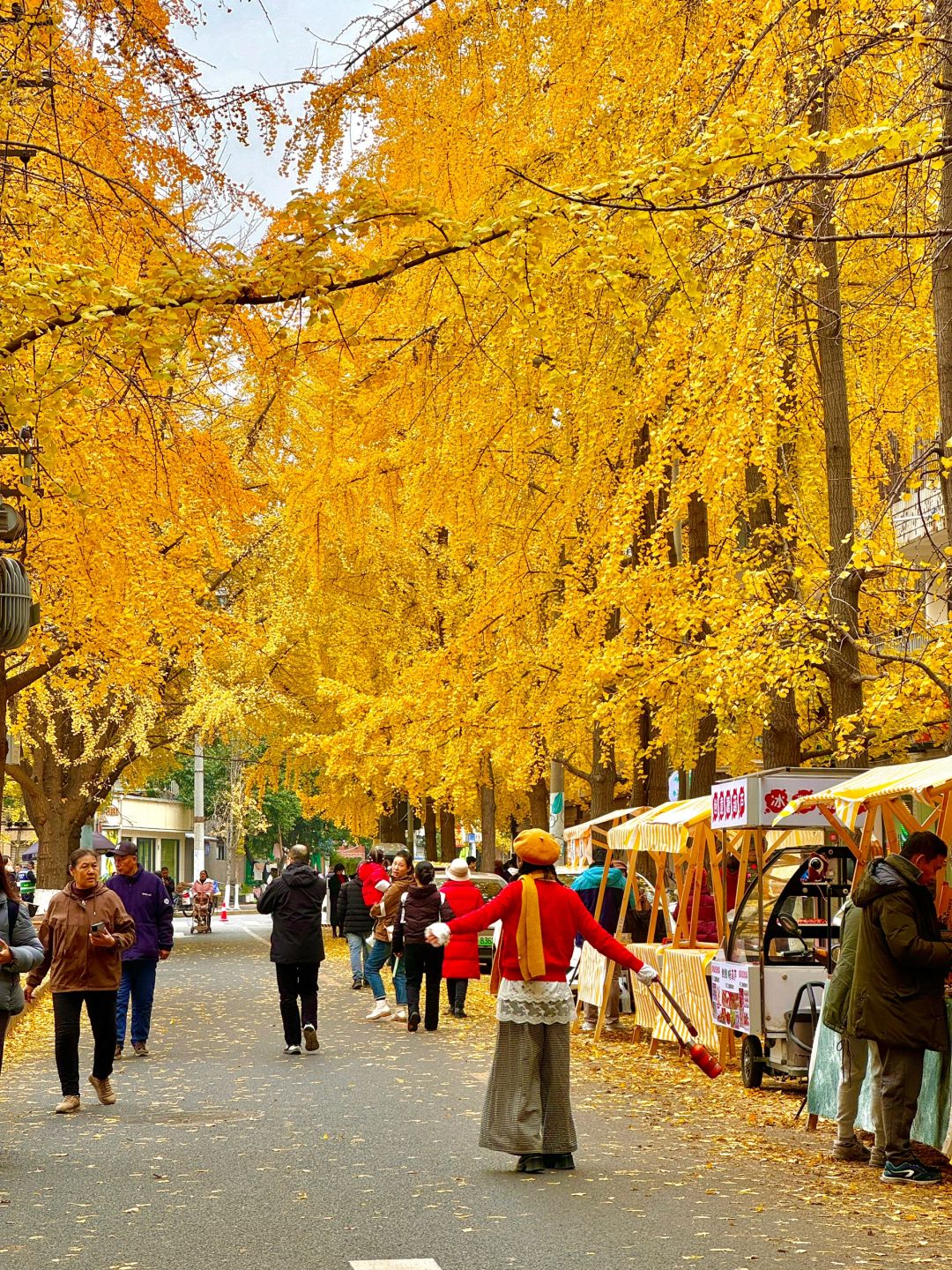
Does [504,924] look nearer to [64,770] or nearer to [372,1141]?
[372,1141]

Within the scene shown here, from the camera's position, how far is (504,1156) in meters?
10.1

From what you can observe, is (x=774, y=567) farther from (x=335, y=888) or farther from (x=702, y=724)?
(x=335, y=888)

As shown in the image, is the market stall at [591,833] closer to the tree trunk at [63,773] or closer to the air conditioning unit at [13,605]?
the air conditioning unit at [13,605]

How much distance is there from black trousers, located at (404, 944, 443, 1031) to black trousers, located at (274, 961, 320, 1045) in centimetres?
285

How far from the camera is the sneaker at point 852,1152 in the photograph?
1027 cm

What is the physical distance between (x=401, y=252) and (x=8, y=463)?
1055 cm

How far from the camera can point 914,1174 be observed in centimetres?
942

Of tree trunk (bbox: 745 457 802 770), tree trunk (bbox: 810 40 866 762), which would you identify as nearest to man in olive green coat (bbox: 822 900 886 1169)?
tree trunk (bbox: 810 40 866 762)

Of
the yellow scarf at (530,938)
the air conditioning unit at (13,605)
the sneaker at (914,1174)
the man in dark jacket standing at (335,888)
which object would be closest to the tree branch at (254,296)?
the air conditioning unit at (13,605)

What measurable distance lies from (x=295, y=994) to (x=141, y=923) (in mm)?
1839

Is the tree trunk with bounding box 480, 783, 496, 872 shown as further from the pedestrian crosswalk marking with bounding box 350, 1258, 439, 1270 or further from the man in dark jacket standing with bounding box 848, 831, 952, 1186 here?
the pedestrian crosswalk marking with bounding box 350, 1258, 439, 1270

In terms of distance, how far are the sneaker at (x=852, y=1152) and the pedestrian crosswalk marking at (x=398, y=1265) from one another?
3922 mm

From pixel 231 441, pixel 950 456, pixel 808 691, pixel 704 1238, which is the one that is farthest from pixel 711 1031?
pixel 231 441

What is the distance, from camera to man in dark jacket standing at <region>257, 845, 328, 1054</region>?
54.1ft
